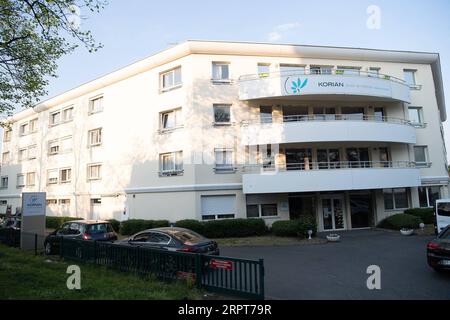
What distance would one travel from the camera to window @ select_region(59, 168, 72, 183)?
2726cm

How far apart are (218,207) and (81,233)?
8.15 metres

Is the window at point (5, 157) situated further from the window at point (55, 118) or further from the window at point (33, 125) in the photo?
the window at point (55, 118)

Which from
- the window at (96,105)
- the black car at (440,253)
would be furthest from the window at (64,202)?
the black car at (440,253)

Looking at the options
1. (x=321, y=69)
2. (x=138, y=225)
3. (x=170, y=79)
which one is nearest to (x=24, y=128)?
(x=170, y=79)

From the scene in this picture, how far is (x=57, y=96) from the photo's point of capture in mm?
28812

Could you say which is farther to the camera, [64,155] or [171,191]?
[64,155]

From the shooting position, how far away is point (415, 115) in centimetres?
2320

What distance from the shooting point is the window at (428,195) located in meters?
22.1

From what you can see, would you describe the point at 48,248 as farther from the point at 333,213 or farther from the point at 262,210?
the point at 333,213

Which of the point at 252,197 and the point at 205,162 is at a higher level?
the point at 205,162

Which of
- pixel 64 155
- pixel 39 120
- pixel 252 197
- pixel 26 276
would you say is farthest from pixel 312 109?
pixel 39 120

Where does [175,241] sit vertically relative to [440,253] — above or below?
above
